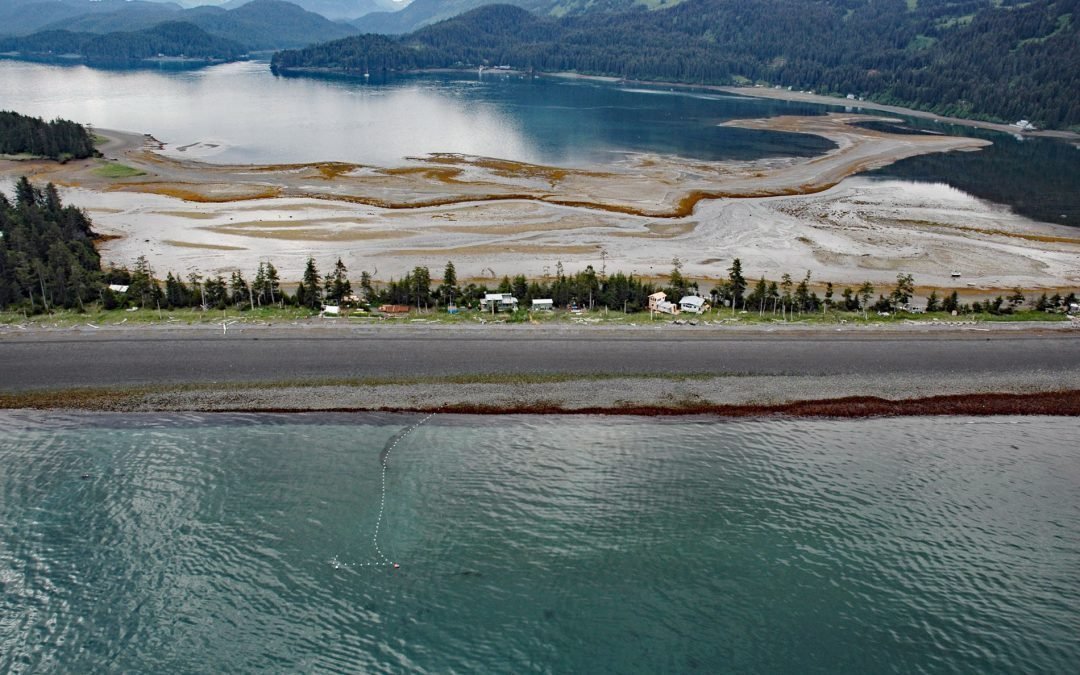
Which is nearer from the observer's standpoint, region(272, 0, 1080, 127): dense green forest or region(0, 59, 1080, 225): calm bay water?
region(0, 59, 1080, 225): calm bay water

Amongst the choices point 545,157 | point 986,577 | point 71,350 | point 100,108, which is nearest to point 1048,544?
point 986,577

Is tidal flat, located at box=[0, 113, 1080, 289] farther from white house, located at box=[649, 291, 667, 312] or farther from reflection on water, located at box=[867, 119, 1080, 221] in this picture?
white house, located at box=[649, 291, 667, 312]

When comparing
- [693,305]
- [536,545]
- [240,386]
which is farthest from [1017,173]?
[240,386]

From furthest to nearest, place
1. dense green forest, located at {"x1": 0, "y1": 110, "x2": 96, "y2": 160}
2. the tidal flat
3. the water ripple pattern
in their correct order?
dense green forest, located at {"x1": 0, "y1": 110, "x2": 96, "y2": 160}
the tidal flat
the water ripple pattern

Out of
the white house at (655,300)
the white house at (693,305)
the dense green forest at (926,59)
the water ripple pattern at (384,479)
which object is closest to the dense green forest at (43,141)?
the white house at (655,300)

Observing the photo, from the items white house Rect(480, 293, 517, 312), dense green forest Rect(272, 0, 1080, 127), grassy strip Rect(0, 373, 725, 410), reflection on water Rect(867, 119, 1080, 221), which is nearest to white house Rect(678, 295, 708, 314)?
grassy strip Rect(0, 373, 725, 410)

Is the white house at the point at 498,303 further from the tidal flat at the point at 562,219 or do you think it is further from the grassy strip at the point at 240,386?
the grassy strip at the point at 240,386

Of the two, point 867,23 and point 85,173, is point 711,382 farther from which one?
point 867,23
